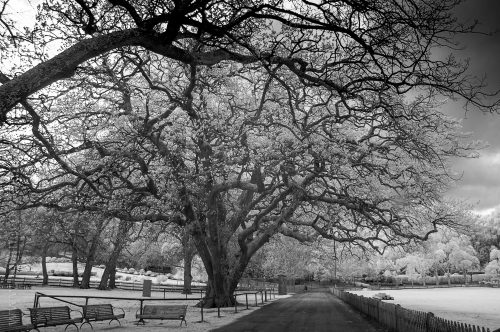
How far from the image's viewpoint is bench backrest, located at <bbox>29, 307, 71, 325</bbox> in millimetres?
11562

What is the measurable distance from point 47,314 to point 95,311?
6.84ft

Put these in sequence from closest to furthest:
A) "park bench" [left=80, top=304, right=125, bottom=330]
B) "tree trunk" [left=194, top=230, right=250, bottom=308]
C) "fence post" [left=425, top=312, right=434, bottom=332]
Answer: "fence post" [left=425, top=312, right=434, bottom=332] → "park bench" [left=80, top=304, right=125, bottom=330] → "tree trunk" [left=194, top=230, right=250, bottom=308]

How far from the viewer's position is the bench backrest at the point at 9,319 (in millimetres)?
10117

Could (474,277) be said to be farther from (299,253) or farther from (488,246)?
(299,253)

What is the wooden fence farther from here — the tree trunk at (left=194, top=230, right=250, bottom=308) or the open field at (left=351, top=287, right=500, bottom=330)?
the tree trunk at (left=194, top=230, right=250, bottom=308)

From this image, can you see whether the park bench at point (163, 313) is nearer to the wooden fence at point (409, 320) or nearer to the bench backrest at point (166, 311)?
the bench backrest at point (166, 311)

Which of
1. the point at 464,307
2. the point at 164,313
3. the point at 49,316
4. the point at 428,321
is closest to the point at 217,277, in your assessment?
the point at 164,313

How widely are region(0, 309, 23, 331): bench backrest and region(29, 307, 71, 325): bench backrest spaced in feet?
2.72

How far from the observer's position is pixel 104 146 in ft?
60.7

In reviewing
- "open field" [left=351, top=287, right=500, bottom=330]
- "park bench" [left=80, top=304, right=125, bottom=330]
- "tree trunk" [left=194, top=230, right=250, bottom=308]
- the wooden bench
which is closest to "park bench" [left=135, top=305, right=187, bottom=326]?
"park bench" [left=80, top=304, right=125, bottom=330]

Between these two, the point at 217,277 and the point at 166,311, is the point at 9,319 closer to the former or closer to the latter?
the point at 166,311

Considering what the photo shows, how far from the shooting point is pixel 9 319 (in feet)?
34.0

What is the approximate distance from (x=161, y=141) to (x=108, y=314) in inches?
340

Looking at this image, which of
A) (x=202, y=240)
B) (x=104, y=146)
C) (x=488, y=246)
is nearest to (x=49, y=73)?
(x=104, y=146)
